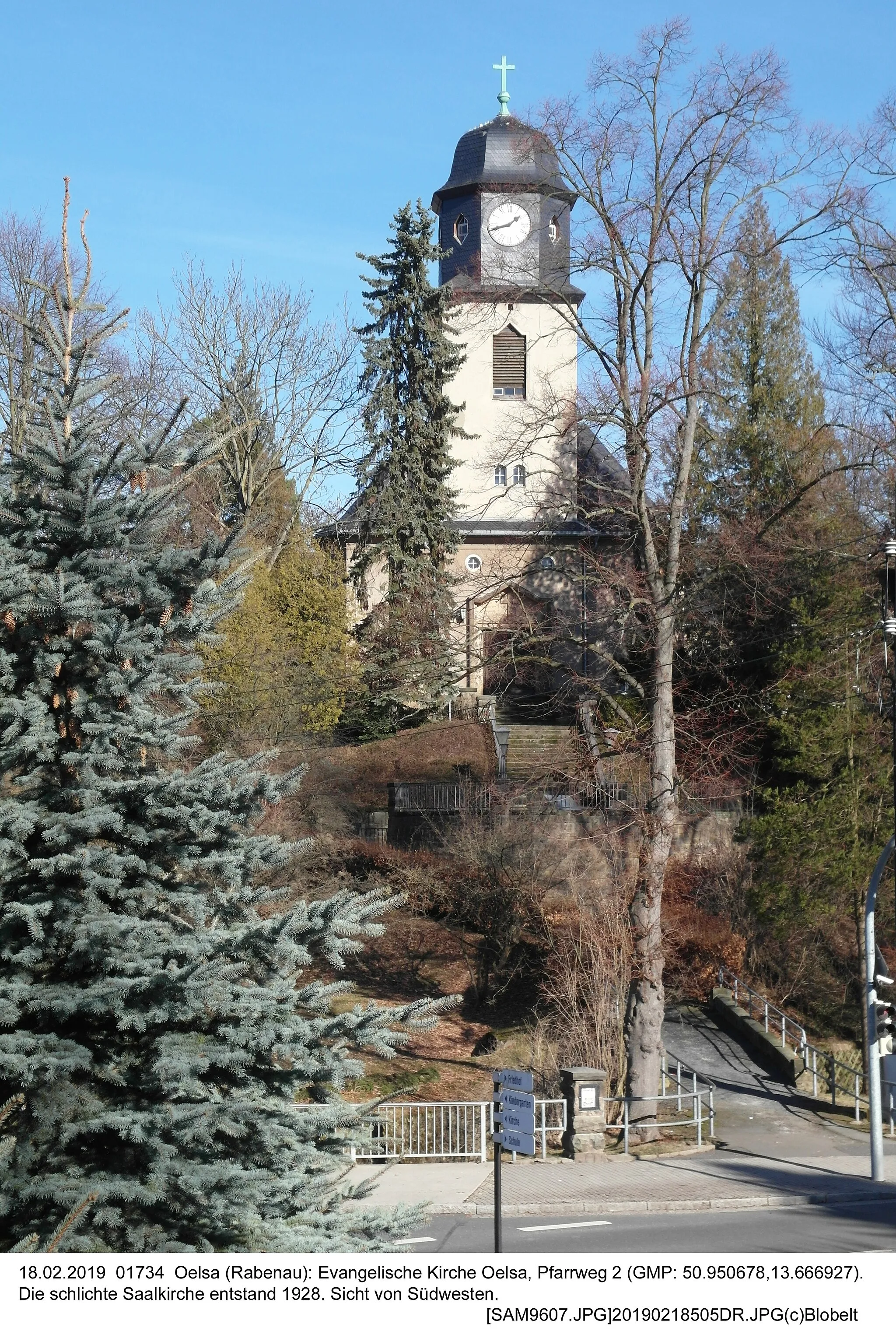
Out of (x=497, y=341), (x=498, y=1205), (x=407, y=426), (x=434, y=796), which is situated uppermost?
(x=497, y=341)

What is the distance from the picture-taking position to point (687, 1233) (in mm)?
14570

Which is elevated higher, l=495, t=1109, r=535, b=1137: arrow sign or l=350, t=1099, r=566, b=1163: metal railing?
l=495, t=1109, r=535, b=1137: arrow sign

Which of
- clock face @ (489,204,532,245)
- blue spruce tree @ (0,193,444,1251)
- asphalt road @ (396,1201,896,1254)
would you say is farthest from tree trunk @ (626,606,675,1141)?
clock face @ (489,204,532,245)

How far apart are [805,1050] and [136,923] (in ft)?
64.1

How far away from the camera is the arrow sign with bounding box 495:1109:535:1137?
10.5m

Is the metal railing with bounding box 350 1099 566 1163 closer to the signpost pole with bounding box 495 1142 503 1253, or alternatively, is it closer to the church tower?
the signpost pole with bounding box 495 1142 503 1253

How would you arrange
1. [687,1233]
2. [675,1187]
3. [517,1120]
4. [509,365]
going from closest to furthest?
[517,1120], [687,1233], [675,1187], [509,365]

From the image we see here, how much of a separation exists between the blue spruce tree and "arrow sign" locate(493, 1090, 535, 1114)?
10.4ft

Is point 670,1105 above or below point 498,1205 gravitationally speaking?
below

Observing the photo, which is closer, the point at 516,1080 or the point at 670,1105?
the point at 516,1080

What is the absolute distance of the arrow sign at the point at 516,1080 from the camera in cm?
1098

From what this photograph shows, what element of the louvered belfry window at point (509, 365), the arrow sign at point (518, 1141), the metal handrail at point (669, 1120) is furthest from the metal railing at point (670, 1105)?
the louvered belfry window at point (509, 365)

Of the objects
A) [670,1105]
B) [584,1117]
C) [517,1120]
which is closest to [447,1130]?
[584,1117]

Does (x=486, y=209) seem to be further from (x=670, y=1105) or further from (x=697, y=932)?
(x=670, y=1105)
